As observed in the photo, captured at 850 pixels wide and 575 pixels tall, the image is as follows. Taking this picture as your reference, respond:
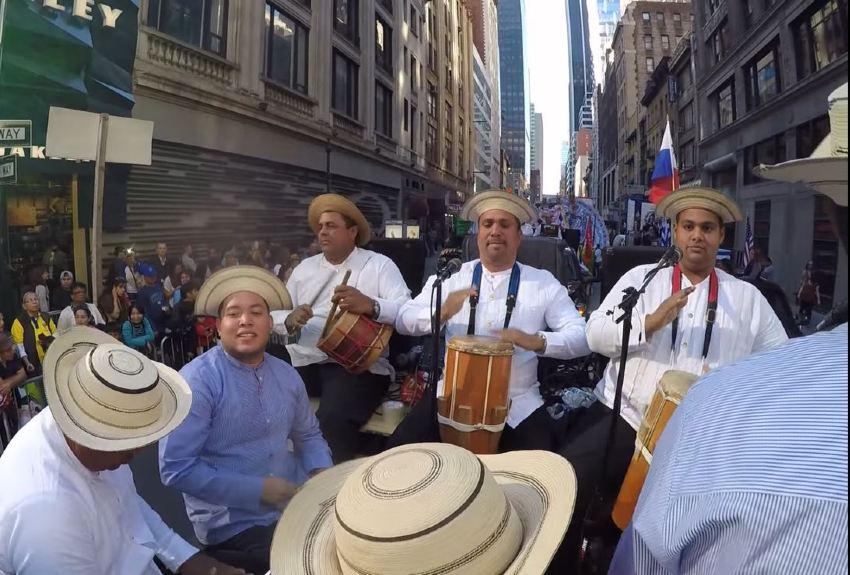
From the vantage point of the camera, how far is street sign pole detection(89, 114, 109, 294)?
206 cm

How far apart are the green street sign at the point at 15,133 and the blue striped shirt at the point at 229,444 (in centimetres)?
102

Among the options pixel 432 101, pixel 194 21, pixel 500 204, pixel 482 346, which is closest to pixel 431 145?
pixel 432 101

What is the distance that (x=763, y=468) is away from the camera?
2.17 feet

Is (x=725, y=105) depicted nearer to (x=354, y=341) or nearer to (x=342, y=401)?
(x=354, y=341)

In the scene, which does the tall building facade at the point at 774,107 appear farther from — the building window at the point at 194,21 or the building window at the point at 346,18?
the building window at the point at 194,21

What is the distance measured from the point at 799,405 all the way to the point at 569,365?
348cm

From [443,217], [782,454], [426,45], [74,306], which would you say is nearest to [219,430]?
[74,306]

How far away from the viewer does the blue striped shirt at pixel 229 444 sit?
1.92 meters

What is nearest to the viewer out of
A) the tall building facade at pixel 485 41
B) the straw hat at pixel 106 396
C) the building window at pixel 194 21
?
the straw hat at pixel 106 396

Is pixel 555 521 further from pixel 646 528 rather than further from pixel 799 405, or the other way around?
pixel 799 405

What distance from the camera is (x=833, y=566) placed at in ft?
1.98

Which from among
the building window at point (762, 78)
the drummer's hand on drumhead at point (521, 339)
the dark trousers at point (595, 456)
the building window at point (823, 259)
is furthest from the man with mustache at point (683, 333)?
the building window at point (823, 259)

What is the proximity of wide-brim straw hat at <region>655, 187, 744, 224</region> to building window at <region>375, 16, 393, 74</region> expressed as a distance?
197 cm

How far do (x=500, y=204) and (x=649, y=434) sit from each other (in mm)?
1400
